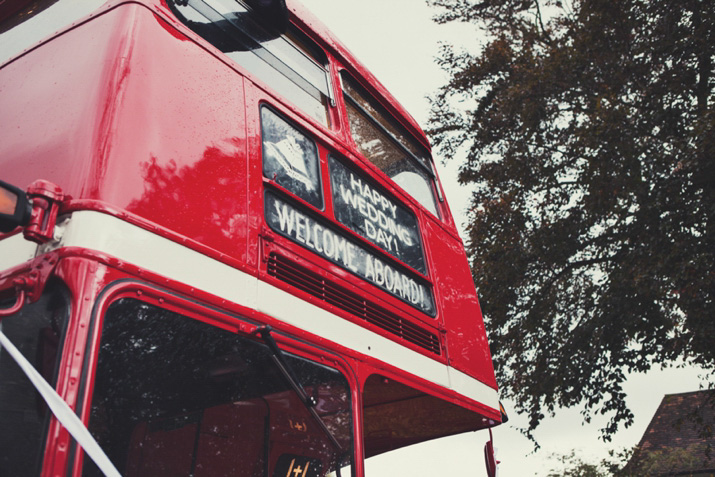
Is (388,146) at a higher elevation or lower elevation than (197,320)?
higher

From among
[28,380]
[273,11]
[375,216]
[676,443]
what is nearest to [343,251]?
[375,216]

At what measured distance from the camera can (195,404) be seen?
6.95 ft

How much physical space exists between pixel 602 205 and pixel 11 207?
9271 millimetres

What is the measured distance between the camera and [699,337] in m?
8.02

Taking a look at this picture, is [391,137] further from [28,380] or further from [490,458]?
[28,380]

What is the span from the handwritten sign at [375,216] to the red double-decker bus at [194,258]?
17 millimetres

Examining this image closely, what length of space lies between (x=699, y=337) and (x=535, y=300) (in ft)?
11.0

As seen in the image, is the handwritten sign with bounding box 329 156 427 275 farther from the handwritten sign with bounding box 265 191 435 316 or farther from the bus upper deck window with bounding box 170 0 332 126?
the bus upper deck window with bounding box 170 0 332 126

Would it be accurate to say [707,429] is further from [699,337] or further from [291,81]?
[291,81]

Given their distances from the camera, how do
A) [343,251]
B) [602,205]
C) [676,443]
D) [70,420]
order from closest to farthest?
[70,420] → [343,251] → [602,205] → [676,443]

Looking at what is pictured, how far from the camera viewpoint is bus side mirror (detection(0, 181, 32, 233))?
1634 mm

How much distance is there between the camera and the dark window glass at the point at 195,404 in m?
1.86

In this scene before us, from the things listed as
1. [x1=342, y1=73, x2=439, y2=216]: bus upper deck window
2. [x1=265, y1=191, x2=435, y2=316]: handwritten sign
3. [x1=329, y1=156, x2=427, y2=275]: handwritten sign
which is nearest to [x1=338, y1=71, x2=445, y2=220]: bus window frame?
[x1=342, y1=73, x2=439, y2=216]: bus upper deck window

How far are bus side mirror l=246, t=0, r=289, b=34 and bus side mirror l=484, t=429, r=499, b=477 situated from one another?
115 inches
